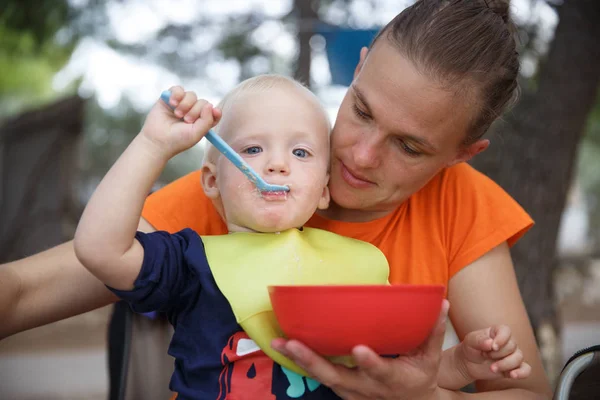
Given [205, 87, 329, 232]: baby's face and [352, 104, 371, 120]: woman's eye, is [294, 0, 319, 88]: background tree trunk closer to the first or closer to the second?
[352, 104, 371, 120]: woman's eye

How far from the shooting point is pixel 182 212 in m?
A: 1.84

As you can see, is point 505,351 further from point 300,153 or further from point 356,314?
point 300,153

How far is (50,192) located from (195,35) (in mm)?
2655

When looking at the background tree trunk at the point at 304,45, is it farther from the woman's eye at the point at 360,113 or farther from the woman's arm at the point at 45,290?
the woman's arm at the point at 45,290

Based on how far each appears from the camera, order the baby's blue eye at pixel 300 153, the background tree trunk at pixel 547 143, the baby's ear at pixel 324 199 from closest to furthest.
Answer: the baby's blue eye at pixel 300 153
the baby's ear at pixel 324 199
the background tree trunk at pixel 547 143

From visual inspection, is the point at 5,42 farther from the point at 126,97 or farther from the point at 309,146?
the point at 309,146

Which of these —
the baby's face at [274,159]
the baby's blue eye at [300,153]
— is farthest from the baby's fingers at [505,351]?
the baby's blue eye at [300,153]

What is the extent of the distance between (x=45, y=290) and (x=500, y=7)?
4.64ft

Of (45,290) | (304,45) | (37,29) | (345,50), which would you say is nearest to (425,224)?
(45,290)

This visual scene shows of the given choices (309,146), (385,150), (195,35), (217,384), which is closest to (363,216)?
(385,150)

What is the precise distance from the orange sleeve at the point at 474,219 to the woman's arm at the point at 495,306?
4 centimetres

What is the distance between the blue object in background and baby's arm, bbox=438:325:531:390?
228 cm

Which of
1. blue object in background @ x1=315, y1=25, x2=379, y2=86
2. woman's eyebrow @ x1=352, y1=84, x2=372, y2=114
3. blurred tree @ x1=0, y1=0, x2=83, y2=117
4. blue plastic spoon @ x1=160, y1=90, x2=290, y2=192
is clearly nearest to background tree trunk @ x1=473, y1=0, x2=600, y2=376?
blue object in background @ x1=315, y1=25, x2=379, y2=86

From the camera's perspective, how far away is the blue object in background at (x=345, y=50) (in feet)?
12.1
